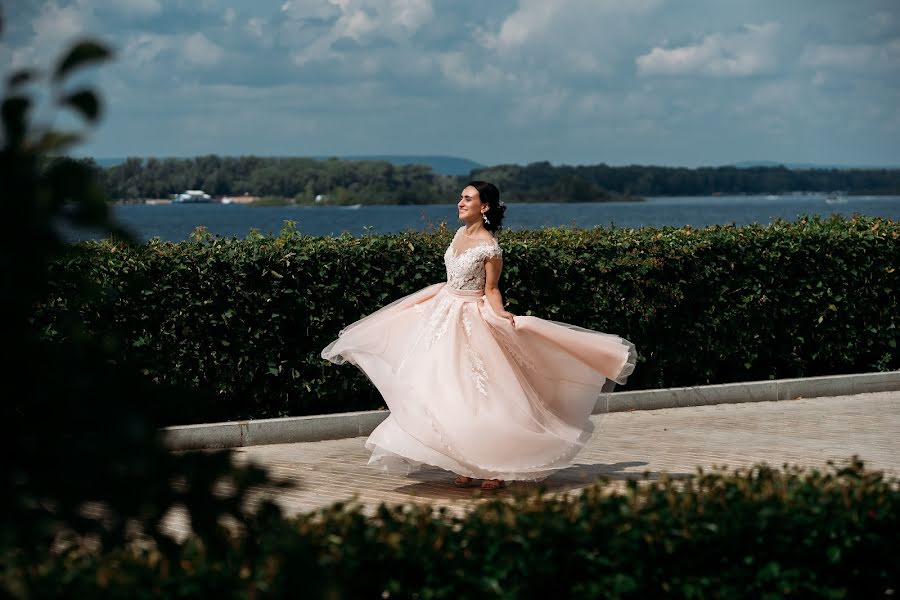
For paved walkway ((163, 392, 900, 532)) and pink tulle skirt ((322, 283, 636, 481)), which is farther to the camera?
paved walkway ((163, 392, 900, 532))

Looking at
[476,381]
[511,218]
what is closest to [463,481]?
[476,381]

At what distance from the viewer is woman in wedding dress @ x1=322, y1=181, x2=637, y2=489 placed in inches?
318

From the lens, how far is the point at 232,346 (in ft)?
35.2

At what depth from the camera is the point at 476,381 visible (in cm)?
833

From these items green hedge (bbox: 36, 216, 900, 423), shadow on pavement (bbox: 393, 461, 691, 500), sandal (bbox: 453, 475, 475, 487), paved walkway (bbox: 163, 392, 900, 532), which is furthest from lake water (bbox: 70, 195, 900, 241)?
sandal (bbox: 453, 475, 475, 487)

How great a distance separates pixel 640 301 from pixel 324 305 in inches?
132

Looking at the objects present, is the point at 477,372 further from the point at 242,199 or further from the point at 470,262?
the point at 242,199

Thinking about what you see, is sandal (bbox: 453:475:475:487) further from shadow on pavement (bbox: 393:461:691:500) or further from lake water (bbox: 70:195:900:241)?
lake water (bbox: 70:195:900:241)

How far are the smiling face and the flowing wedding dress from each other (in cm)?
16

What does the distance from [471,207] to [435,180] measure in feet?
323

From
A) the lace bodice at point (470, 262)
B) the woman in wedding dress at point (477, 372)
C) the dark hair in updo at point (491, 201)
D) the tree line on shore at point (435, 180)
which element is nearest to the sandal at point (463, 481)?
the woman in wedding dress at point (477, 372)

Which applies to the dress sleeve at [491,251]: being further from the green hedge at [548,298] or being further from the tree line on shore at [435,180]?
the tree line on shore at [435,180]

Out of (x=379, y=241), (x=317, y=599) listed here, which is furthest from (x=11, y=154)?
(x=379, y=241)

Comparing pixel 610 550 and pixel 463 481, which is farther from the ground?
pixel 610 550
